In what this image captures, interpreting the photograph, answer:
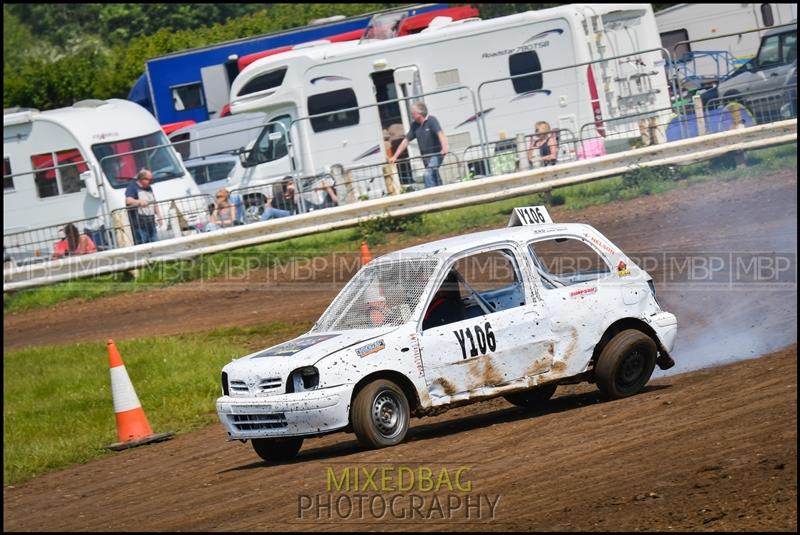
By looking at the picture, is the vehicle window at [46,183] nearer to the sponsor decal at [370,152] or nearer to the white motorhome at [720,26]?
the sponsor decal at [370,152]

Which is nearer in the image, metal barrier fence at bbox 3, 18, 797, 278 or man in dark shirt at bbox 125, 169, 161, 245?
man in dark shirt at bbox 125, 169, 161, 245

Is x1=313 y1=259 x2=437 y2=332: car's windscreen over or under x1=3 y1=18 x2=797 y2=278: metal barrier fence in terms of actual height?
under

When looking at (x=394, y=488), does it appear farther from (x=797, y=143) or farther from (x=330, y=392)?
(x=797, y=143)

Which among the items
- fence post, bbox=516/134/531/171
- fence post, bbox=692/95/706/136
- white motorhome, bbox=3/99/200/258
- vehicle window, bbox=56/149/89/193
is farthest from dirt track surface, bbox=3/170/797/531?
vehicle window, bbox=56/149/89/193

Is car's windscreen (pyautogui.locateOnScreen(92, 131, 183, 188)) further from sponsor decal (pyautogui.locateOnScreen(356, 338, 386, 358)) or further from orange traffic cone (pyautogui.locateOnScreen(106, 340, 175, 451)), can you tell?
sponsor decal (pyautogui.locateOnScreen(356, 338, 386, 358))

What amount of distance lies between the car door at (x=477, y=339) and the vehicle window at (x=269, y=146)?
12086mm

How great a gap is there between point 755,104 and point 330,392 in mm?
13247

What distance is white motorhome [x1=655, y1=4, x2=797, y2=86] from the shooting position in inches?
1101

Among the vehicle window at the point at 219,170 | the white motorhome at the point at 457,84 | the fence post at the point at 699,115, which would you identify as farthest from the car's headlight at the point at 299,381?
the vehicle window at the point at 219,170

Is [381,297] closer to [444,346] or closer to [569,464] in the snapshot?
[444,346]

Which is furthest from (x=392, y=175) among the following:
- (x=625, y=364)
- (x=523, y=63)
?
(x=625, y=364)

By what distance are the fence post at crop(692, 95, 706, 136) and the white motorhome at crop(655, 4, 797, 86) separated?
23.9 ft

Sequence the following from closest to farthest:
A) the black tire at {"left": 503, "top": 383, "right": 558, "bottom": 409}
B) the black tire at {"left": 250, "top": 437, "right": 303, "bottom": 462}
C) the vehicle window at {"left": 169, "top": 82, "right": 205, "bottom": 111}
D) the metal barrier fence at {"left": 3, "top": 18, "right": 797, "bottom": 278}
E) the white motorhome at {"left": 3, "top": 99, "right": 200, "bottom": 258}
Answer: the black tire at {"left": 250, "top": 437, "right": 303, "bottom": 462} → the black tire at {"left": 503, "top": 383, "right": 558, "bottom": 409} → the metal barrier fence at {"left": 3, "top": 18, "right": 797, "bottom": 278} → the white motorhome at {"left": 3, "top": 99, "right": 200, "bottom": 258} → the vehicle window at {"left": 169, "top": 82, "right": 205, "bottom": 111}

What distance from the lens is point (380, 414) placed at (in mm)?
8812
